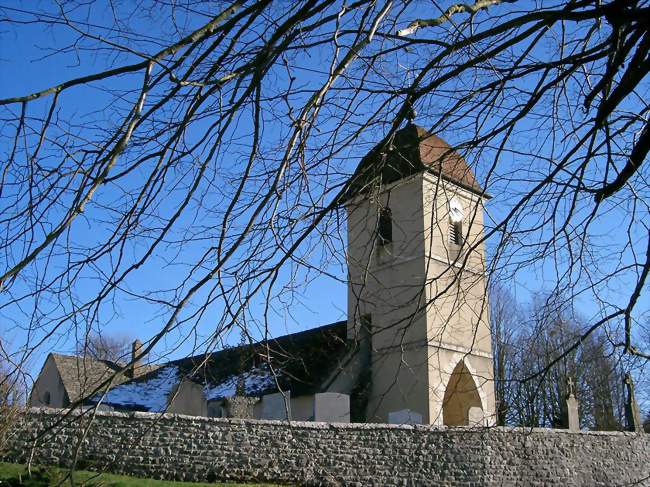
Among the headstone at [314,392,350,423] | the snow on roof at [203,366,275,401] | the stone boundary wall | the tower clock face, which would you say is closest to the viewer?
the tower clock face

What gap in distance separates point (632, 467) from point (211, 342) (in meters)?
16.4

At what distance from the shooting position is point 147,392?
2336 centimetres

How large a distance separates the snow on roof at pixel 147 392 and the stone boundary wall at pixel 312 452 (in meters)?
9.35

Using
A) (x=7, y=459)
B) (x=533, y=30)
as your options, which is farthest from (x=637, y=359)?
(x=7, y=459)

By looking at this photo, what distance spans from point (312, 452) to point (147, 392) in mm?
12263

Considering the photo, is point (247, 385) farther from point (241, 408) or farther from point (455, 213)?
point (455, 213)

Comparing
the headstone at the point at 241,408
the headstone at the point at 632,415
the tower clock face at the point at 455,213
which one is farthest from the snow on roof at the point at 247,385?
the tower clock face at the point at 455,213

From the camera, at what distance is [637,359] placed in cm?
448

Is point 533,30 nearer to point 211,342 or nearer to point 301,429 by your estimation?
point 211,342

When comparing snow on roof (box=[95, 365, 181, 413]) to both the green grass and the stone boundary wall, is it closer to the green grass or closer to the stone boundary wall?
the stone boundary wall

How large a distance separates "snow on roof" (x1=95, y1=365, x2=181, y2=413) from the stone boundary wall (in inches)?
368

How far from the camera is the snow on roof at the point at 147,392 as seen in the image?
21.9 m

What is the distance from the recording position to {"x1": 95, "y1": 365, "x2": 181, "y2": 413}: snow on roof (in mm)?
21875

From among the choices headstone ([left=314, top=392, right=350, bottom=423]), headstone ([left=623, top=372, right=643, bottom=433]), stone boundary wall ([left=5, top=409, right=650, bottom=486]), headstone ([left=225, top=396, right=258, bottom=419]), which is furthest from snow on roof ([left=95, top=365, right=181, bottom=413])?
headstone ([left=623, top=372, right=643, bottom=433])
